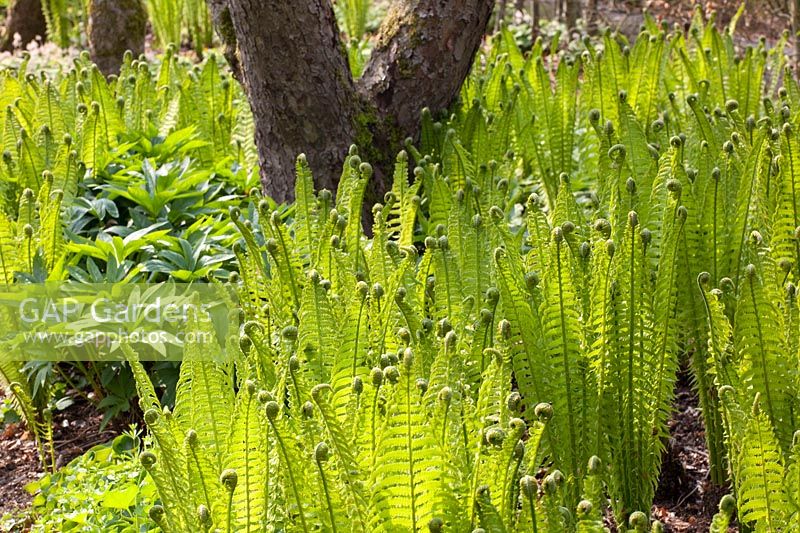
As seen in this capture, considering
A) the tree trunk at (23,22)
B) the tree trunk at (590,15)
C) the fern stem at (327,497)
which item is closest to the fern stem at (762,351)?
the fern stem at (327,497)

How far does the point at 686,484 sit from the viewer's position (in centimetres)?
254

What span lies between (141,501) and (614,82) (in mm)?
2606

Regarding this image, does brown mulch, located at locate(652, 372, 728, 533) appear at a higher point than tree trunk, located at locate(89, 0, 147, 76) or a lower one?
lower

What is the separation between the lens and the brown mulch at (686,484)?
2.41 meters

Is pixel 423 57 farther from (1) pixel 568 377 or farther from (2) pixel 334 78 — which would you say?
(1) pixel 568 377

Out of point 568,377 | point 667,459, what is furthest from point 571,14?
point 568,377

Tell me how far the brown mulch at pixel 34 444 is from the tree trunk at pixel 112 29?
392 centimetres

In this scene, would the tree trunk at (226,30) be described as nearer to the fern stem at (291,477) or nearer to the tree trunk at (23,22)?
the fern stem at (291,477)

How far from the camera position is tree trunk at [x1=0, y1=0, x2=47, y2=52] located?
9961 mm

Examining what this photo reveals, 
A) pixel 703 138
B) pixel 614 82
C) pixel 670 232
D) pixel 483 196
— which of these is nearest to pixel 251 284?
pixel 483 196

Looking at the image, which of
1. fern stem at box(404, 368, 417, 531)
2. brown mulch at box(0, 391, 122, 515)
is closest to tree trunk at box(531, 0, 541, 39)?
brown mulch at box(0, 391, 122, 515)

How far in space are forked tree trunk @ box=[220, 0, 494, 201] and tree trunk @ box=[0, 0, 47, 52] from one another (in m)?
7.40

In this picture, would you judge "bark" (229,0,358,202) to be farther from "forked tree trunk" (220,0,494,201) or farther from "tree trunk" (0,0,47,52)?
"tree trunk" (0,0,47,52)

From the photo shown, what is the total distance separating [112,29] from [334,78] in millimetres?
3520
